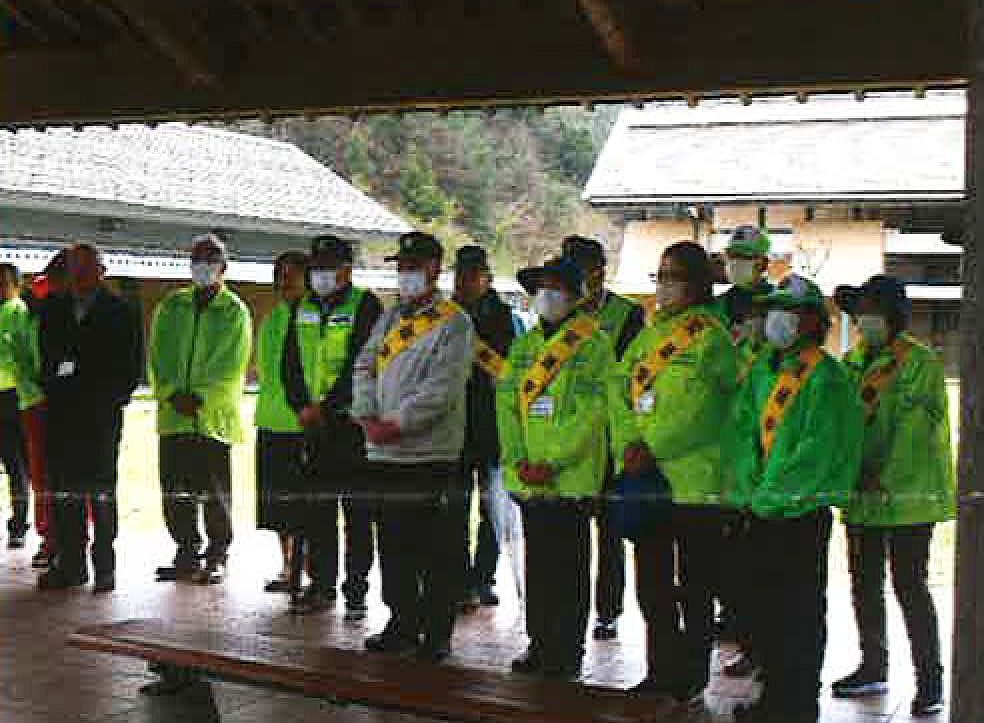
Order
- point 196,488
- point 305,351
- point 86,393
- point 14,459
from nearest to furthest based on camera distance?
1. point 305,351
2. point 86,393
3. point 196,488
4. point 14,459

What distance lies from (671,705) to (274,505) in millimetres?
3414

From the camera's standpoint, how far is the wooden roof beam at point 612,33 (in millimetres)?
5426

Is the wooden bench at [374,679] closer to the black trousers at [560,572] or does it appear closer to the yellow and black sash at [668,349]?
the black trousers at [560,572]

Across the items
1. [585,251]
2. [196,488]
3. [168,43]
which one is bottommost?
[196,488]

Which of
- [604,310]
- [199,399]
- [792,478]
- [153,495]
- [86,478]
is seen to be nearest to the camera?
[792,478]

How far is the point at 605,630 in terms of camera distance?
6238 millimetres

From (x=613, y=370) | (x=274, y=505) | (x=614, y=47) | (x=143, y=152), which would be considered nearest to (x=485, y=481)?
(x=274, y=505)

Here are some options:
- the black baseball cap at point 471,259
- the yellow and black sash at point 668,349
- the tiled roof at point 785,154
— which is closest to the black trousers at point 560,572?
the yellow and black sash at point 668,349

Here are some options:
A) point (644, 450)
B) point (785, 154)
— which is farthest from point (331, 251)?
point (785, 154)

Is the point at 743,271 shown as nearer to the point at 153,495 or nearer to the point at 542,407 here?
the point at 542,407

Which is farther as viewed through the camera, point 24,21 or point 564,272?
point 24,21

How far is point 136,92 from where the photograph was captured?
6.80 m

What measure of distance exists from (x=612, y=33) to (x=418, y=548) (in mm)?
2209

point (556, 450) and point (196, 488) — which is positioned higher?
point (556, 450)
